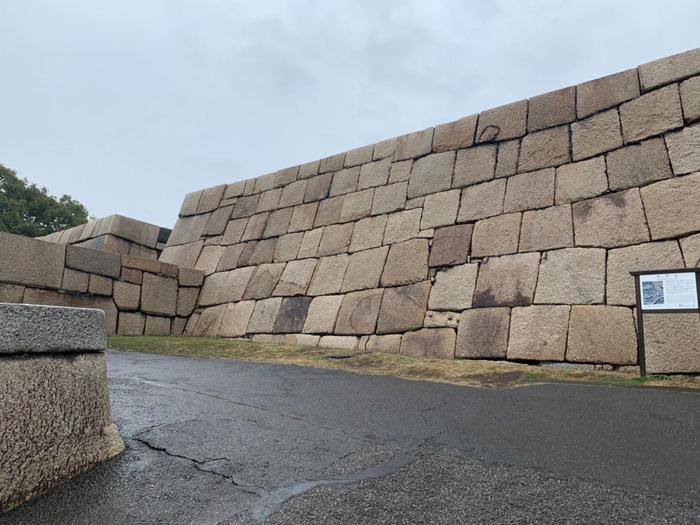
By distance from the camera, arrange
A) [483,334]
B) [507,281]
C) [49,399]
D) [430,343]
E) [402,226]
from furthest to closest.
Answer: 1. [402,226]
2. [430,343]
3. [507,281]
4. [483,334]
5. [49,399]

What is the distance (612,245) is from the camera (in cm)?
661

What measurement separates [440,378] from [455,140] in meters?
5.28

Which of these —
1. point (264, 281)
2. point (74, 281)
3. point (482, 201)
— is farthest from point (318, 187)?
point (74, 281)

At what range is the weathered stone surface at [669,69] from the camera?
694 cm

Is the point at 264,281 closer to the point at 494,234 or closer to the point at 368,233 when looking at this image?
the point at 368,233

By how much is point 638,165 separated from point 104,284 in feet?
31.0

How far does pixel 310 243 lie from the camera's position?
10.4 meters

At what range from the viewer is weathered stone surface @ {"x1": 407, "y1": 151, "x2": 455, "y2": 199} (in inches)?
356

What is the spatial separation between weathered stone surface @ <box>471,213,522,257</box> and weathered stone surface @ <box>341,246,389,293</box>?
69.4 inches

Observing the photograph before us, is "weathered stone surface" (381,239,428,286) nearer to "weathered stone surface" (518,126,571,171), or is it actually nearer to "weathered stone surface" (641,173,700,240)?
"weathered stone surface" (518,126,571,171)

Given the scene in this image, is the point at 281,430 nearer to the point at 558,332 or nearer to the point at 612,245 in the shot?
the point at 558,332

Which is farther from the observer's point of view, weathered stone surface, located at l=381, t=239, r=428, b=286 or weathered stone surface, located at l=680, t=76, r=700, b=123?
weathered stone surface, located at l=381, t=239, r=428, b=286

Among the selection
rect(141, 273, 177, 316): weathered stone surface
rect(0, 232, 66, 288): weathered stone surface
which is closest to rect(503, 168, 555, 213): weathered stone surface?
rect(141, 273, 177, 316): weathered stone surface

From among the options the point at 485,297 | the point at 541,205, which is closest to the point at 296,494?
the point at 485,297
